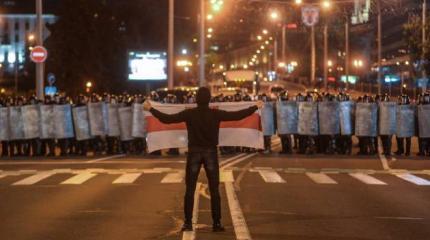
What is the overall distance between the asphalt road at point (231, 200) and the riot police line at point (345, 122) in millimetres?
2274

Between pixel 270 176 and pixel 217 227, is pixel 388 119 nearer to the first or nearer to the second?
pixel 270 176

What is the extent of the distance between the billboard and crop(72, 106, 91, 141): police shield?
35.8 m

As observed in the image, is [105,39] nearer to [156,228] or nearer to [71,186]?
[71,186]

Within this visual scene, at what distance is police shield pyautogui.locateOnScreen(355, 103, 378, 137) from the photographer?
27094 millimetres

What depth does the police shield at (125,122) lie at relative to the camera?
90.7 ft

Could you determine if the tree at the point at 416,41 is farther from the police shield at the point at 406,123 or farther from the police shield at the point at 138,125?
the police shield at the point at 138,125

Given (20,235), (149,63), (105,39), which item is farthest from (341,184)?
(105,39)

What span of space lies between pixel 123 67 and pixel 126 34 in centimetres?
405

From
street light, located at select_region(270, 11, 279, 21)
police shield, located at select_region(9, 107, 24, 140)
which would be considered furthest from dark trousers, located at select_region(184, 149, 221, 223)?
street light, located at select_region(270, 11, 279, 21)

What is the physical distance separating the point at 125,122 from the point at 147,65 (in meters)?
36.6

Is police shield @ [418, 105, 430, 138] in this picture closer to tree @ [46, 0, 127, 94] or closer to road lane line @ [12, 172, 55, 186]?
road lane line @ [12, 172, 55, 186]

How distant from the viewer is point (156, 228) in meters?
11.9

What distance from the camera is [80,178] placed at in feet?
64.6

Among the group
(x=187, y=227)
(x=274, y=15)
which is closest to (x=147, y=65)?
(x=274, y=15)
